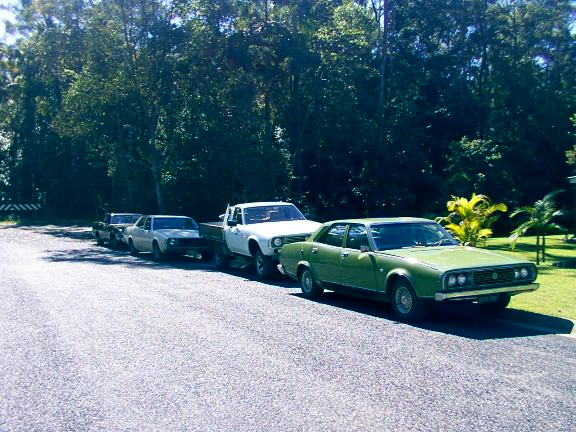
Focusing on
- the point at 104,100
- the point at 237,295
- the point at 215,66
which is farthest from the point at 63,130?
the point at 237,295

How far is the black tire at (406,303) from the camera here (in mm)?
10373

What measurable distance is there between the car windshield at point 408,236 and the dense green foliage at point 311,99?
18.7 meters

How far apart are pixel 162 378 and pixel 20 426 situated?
1.76 metres

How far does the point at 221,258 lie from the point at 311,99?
56.2 feet

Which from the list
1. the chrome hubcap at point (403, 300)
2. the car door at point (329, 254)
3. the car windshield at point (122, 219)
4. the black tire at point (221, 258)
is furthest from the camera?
the car windshield at point (122, 219)

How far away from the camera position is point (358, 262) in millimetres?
11758

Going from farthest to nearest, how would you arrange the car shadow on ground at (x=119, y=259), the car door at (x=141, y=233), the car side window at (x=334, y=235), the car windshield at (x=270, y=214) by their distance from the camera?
the car door at (x=141, y=233) < the car shadow on ground at (x=119, y=259) < the car windshield at (x=270, y=214) < the car side window at (x=334, y=235)

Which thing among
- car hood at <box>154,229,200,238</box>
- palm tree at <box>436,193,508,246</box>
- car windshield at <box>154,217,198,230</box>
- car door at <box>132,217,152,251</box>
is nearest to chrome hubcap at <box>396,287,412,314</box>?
palm tree at <box>436,193,508,246</box>

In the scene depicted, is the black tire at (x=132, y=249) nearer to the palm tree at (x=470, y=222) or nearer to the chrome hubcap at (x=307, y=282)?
the palm tree at (x=470, y=222)

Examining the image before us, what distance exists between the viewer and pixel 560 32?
170ft

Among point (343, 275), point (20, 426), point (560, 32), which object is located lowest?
point (20, 426)

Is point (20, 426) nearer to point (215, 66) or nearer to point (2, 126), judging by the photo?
point (215, 66)

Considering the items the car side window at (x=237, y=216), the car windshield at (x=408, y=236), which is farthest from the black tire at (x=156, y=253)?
the car windshield at (x=408, y=236)

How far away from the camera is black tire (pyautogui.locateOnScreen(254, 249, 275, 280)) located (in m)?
16.5
